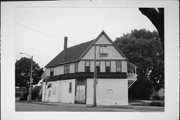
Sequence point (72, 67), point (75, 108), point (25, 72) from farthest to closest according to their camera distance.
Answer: point (72, 67)
point (25, 72)
point (75, 108)

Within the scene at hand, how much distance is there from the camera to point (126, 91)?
Result: 22.4 feet

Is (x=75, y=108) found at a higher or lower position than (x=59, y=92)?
lower

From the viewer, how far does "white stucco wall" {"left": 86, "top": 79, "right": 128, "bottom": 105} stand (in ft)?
22.0

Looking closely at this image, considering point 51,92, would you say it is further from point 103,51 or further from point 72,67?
point 103,51

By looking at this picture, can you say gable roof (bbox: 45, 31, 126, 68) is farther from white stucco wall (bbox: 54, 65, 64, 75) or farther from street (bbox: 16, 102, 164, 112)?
street (bbox: 16, 102, 164, 112)

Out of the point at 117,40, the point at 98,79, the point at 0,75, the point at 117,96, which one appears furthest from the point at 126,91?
the point at 0,75

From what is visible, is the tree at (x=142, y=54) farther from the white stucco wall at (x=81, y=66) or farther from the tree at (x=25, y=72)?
the tree at (x=25, y=72)

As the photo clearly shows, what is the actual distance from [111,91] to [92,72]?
0.67 m

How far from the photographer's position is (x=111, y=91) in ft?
22.3

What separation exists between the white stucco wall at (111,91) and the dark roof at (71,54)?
73 centimetres

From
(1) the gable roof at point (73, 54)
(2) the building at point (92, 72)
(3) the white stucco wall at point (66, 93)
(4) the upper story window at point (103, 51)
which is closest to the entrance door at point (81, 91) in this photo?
(2) the building at point (92, 72)

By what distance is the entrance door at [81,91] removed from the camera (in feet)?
22.7

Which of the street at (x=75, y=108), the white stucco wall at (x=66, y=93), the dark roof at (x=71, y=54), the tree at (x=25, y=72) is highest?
the dark roof at (x=71, y=54)

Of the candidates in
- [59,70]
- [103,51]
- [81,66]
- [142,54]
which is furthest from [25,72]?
[142,54]
